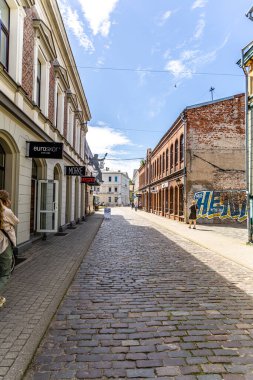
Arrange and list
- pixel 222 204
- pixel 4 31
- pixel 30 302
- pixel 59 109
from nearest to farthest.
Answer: pixel 30 302 → pixel 4 31 → pixel 59 109 → pixel 222 204

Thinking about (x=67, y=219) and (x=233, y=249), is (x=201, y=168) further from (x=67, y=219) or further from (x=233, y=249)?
(x=233, y=249)

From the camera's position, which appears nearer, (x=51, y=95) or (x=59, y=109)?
(x=51, y=95)

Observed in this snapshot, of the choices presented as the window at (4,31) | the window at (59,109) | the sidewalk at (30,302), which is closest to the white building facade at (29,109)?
the window at (4,31)

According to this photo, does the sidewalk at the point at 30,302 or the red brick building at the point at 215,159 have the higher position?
the red brick building at the point at 215,159

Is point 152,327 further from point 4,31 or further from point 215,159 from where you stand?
point 215,159

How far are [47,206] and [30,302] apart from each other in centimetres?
714

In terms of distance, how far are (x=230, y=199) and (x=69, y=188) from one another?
36.6 ft

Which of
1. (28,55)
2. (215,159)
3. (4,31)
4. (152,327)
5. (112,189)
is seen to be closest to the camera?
(152,327)

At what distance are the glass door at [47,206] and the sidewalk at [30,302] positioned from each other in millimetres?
2218

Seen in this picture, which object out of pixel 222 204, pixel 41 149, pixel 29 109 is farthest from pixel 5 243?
pixel 222 204

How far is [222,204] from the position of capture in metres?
20.4

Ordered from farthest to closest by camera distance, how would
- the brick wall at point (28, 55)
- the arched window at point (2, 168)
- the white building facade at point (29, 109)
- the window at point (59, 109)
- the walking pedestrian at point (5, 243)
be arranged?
the window at point (59, 109) < the brick wall at point (28, 55) < the arched window at point (2, 168) < the white building facade at point (29, 109) < the walking pedestrian at point (5, 243)

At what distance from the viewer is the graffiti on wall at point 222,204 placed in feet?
66.4

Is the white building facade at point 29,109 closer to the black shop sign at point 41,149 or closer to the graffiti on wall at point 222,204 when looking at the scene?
the black shop sign at point 41,149
